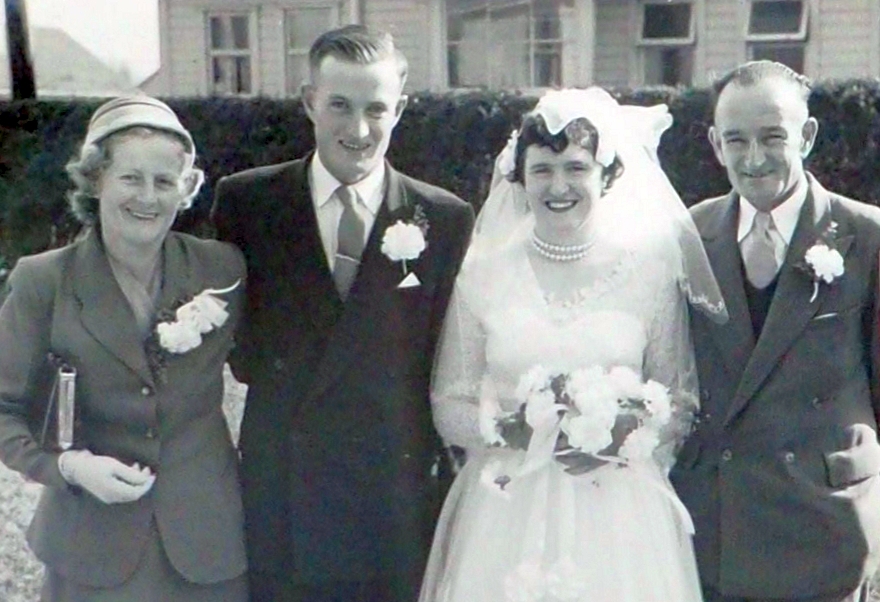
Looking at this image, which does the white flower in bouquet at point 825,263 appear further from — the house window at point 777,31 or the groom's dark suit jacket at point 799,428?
the house window at point 777,31

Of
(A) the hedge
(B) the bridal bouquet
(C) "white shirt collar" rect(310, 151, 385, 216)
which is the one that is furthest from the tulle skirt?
(A) the hedge

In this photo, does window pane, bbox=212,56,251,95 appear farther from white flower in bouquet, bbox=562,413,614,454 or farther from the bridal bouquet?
white flower in bouquet, bbox=562,413,614,454

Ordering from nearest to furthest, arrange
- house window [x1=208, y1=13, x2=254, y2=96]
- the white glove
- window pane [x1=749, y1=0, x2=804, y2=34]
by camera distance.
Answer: the white glove
window pane [x1=749, y1=0, x2=804, y2=34]
house window [x1=208, y1=13, x2=254, y2=96]

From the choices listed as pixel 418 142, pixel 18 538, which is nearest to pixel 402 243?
pixel 18 538

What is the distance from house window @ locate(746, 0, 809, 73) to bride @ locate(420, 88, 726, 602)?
14468 mm

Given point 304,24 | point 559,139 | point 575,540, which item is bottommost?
point 575,540

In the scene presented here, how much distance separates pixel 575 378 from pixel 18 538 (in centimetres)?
416

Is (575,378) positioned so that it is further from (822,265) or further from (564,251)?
(822,265)

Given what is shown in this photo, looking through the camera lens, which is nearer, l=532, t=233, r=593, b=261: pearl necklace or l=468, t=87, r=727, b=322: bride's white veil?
l=468, t=87, r=727, b=322: bride's white veil

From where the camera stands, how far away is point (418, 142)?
46.0 feet

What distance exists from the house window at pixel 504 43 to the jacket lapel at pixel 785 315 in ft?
50.8

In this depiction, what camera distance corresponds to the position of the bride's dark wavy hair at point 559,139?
3945mm

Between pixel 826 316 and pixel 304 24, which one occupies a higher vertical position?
pixel 304 24

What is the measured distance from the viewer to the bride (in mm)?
3916
